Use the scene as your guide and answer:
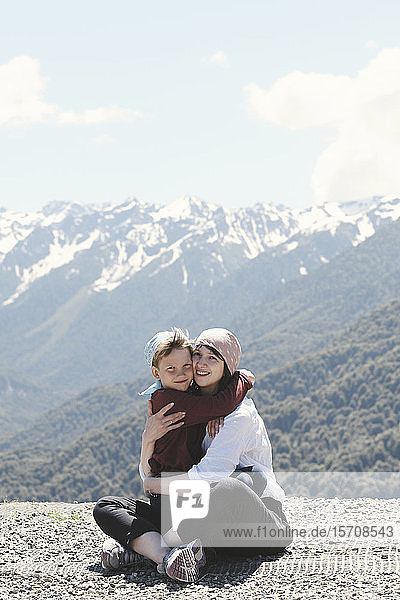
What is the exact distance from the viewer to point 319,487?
11100 cm

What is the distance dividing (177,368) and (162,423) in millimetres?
593

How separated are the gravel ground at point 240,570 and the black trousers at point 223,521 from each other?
11.5 inches

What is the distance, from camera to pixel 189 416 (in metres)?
7.20

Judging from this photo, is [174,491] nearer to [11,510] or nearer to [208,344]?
[208,344]

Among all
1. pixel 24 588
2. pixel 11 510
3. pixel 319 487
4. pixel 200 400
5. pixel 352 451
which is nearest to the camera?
pixel 200 400

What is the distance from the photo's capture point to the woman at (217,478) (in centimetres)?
709

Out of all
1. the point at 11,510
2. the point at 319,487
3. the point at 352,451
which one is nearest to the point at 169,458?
the point at 11,510

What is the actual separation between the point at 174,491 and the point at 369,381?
543 ft

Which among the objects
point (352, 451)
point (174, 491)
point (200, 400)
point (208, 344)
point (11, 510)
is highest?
point (208, 344)

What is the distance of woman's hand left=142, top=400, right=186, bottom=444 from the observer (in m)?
7.21

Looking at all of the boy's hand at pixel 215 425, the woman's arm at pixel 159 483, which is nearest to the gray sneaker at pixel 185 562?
the woman's arm at pixel 159 483

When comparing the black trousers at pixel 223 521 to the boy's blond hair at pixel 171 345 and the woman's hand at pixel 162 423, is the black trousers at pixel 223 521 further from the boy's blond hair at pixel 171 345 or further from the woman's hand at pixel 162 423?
the boy's blond hair at pixel 171 345
